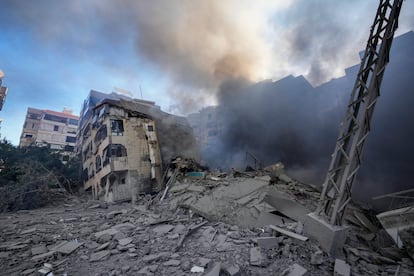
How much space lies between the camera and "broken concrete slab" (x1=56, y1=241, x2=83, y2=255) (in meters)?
4.44

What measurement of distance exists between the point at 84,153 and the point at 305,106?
22666mm

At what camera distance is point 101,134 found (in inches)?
640

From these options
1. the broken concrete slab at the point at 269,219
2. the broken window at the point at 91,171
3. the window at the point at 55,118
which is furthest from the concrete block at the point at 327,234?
the window at the point at 55,118

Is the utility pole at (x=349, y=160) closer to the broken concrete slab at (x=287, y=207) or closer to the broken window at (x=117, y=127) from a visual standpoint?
the broken concrete slab at (x=287, y=207)

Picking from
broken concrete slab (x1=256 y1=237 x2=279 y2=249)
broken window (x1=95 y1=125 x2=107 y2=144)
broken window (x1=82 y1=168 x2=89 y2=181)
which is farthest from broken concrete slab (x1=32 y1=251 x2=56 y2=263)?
broken window (x1=82 y1=168 x2=89 y2=181)

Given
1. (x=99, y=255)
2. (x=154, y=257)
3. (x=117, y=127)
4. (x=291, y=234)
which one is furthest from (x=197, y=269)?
(x=117, y=127)

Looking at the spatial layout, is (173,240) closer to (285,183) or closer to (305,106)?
(285,183)

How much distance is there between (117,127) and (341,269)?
52.4ft

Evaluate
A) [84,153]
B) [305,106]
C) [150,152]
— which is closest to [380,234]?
[305,106]

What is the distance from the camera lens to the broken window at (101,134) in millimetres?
15812

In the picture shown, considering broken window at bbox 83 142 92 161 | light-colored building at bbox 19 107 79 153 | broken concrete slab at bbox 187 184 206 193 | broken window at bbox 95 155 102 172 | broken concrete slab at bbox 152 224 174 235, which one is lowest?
broken concrete slab at bbox 152 224 174 235

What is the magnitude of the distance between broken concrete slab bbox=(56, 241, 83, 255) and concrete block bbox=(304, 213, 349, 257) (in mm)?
5594

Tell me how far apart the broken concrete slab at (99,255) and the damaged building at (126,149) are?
944 cm

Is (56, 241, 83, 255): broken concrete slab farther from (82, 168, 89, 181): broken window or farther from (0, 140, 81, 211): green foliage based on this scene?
(82, 168, 89, 181): broken window
